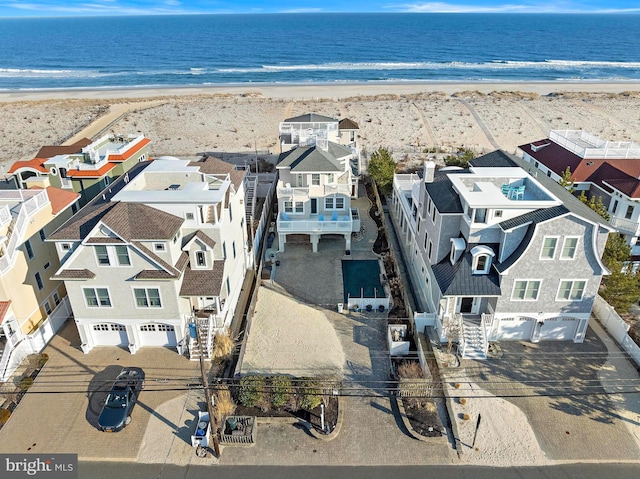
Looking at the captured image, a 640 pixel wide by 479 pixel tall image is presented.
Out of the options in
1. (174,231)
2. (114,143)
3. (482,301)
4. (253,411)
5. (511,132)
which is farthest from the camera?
(511,132)

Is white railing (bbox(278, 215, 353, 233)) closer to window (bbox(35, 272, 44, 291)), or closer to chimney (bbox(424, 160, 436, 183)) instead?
chimney (bbox(424, 160, 436, 183))

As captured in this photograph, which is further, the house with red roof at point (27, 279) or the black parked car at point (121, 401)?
the house with red roof at point (27, 279)

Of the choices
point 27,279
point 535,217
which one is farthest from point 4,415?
point 535,217

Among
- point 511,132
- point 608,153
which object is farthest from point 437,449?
point 511,132

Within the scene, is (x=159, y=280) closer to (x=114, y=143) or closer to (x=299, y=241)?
(x=299, y=241)

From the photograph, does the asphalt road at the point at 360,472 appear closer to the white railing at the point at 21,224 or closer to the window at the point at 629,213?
the white railing at the point at 21,224

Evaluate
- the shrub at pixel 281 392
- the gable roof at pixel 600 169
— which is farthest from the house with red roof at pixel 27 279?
the gable roof at pixel 600 169
